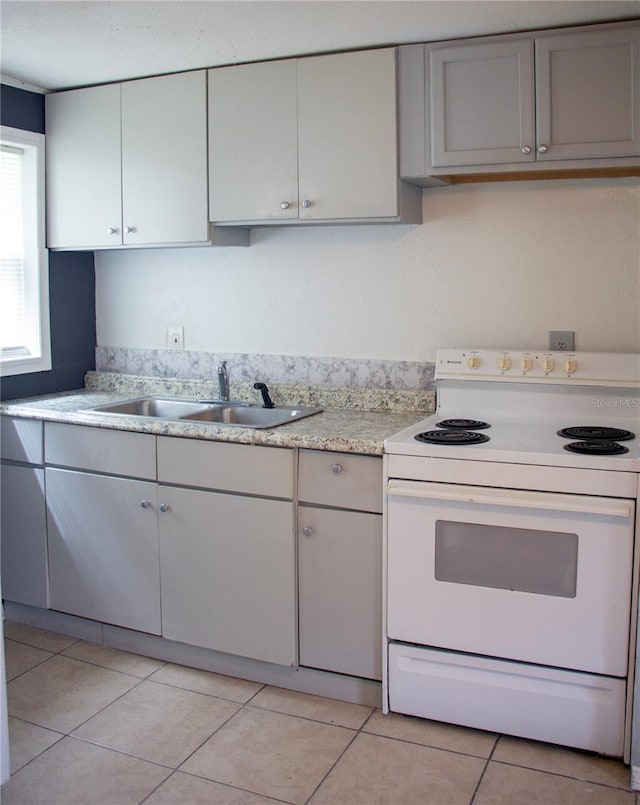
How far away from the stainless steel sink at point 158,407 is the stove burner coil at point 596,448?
1575mm

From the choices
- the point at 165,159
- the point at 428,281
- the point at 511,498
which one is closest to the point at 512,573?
the point at 511,498

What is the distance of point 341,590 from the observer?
2.71m

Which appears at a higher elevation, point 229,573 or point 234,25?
point 234,25

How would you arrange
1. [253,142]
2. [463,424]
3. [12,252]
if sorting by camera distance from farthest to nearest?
[12,252]
[253,142]
[463,424]

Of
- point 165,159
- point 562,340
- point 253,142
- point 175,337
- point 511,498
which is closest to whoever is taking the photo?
point 511,498

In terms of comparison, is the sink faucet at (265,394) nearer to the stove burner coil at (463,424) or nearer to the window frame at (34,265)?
the stove burner coil at (463,424)

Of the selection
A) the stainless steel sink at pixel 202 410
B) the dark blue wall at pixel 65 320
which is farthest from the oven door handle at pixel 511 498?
the dark blue wall at pixel 65 320

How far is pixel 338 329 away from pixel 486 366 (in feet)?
2.16

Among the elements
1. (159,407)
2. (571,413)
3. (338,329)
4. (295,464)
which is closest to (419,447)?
Result: (295,464)

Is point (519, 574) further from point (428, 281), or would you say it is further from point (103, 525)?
point (103, 525)

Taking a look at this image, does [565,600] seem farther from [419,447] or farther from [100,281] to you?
[100,281]

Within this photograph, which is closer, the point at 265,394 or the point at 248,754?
the point at 248,754

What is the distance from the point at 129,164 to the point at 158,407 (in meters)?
1.00

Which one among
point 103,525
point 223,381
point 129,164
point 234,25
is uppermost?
point 234,25
